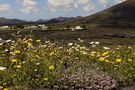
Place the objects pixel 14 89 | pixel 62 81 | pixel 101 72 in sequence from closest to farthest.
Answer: pixel 14 89, pixel 62 81, pixel 101 72

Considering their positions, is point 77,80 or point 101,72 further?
point 101,72

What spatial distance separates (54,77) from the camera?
34.8 ft

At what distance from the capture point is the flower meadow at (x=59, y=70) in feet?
34.0

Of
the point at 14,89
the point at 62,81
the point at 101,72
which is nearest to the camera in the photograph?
the point at 14,89

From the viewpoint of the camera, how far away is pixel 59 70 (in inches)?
436

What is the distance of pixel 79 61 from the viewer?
12688 mm

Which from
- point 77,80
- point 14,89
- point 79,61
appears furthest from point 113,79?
point 14,89

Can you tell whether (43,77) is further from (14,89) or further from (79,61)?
(79,61)

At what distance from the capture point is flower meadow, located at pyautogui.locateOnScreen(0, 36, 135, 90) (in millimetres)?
10352

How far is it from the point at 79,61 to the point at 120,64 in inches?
55.3

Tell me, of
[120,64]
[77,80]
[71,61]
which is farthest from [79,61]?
[77,80]

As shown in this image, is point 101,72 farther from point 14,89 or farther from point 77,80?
point 14,89

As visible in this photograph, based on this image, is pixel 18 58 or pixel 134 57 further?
pixel 134 57

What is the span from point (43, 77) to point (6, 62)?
187 cm
